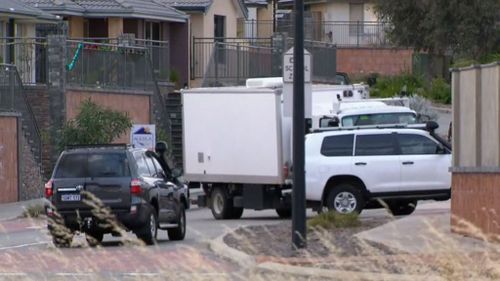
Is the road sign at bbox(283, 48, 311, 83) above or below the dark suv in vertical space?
above

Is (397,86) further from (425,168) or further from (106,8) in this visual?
(425,168)

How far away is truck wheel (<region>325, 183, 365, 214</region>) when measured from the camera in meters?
27.5

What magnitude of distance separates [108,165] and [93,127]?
16.0 meters

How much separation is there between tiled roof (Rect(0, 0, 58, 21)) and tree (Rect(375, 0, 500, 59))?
14.9m

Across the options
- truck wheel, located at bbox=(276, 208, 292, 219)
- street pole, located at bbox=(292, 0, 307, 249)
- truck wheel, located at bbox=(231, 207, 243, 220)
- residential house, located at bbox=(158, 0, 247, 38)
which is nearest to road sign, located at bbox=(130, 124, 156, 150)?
truck wheel, located at bbox=(231, 207, 243, 220)

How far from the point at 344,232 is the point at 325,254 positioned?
390cm

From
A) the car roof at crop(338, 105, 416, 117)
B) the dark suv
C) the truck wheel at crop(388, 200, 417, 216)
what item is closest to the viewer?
the dark suv

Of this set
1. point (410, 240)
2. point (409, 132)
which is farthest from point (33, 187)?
point (410, 240)

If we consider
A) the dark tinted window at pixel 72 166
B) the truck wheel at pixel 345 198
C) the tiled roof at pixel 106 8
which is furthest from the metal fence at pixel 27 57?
the dark tinted window at pixel 72 166

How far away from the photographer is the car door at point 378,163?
27.5 metres

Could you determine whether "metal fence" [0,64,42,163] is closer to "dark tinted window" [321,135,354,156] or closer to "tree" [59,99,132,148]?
"tree" [59,99,132,148]

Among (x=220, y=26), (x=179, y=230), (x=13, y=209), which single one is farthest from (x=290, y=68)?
(x=220, y=26)

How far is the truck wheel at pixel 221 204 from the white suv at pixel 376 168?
2.31m

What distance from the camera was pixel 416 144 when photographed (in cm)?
2781
